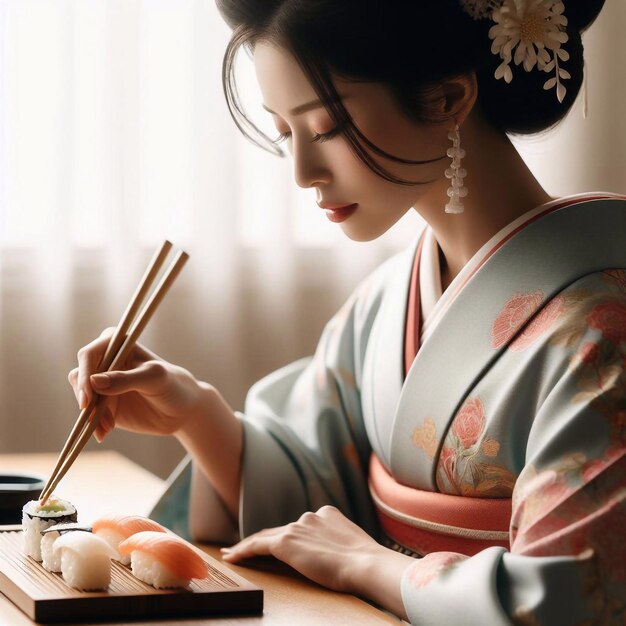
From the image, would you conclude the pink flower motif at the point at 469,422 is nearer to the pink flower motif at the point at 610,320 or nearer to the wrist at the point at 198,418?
the pink flower motif at the point at 610,320

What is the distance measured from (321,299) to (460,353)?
4.38 feet

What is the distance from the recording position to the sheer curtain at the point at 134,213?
7.43ft

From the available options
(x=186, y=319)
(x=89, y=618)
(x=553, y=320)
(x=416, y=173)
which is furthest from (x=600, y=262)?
(x=186, y=319)

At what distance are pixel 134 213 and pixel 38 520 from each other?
1347 millimetres

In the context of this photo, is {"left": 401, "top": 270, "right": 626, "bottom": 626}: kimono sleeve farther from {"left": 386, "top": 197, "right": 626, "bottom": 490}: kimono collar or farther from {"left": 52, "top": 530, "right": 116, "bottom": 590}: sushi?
{"left": 52, "top": 530, "right": 116, "bottom": 590}: sushi

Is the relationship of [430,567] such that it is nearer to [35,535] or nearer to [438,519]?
[438,519]

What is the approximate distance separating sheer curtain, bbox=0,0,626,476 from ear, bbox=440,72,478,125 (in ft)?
4.08

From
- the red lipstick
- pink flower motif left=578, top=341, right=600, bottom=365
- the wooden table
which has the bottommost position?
the wooden table

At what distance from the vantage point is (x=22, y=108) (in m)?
2.25

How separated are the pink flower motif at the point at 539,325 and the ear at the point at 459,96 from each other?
0.23 metres

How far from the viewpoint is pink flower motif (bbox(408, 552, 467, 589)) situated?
989 millimetres

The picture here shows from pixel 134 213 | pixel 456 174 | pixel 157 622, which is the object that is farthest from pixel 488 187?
pixel 134 213

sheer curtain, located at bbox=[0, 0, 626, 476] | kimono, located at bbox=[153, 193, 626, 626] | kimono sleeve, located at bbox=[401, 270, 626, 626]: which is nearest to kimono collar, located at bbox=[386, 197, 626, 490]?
kimono, located at bbox=[153, 193, 626, 626]

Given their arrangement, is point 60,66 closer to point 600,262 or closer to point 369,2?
point 369,2
